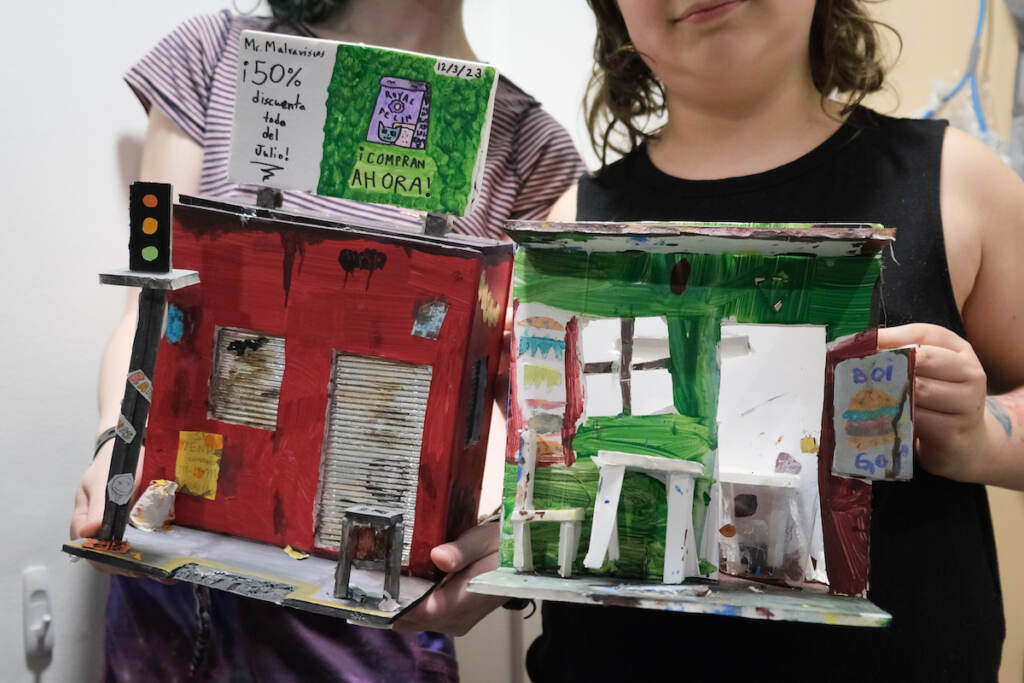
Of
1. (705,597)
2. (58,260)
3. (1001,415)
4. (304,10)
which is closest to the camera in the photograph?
(705,597)

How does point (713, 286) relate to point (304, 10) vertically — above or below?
below

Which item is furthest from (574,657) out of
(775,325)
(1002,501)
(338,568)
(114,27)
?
(114,27)

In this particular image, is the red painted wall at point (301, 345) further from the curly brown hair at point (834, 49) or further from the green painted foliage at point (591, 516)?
the curly brown hair at point (834, 49)

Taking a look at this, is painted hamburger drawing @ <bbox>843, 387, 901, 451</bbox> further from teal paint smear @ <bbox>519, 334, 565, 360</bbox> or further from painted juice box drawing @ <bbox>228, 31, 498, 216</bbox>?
painted juice box drawing @ <bbox>228, 31, 498, 216</bbox>

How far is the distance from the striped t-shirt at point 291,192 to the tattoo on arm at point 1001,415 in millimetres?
579

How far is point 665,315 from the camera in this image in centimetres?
68

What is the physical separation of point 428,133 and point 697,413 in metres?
0.36

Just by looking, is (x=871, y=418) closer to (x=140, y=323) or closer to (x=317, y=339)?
(x=317, y=339)

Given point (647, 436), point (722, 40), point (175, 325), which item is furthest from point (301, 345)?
point (722, 40)

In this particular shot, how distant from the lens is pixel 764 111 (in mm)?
850

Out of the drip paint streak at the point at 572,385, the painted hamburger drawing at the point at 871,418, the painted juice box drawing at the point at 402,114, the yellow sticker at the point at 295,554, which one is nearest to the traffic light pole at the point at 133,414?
the yellow sticker at the point at 295,554

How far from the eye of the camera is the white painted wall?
1121mm

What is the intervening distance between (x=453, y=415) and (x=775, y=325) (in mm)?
299

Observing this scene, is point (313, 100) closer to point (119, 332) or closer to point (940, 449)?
point (119, 332)
